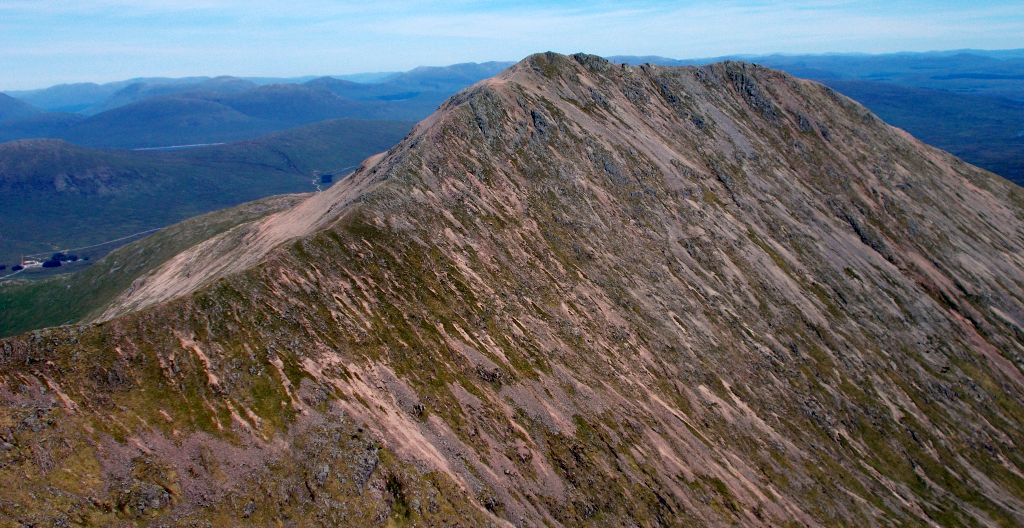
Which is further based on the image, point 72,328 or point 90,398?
point 72,328

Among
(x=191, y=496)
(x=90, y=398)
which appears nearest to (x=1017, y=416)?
(x=191, y=496)

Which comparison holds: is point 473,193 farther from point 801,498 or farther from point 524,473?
point 801,498

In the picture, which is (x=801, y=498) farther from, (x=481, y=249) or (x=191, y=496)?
(x=191, y=496)

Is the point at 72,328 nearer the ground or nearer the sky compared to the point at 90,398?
nearer the sky

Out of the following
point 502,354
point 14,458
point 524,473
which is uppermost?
point 14,458

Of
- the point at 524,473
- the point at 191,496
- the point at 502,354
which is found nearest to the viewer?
the point at 191,496

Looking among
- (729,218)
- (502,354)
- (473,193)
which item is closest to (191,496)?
(502,354)

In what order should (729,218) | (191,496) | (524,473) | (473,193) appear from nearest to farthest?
(191,496)
(524,473)
(473,193)
(729,218)
